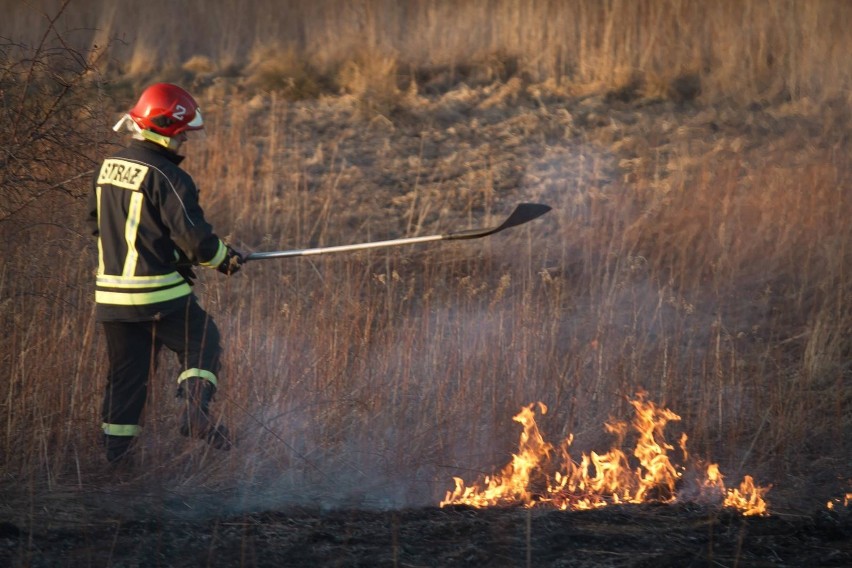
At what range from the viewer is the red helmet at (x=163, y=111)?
5.54m

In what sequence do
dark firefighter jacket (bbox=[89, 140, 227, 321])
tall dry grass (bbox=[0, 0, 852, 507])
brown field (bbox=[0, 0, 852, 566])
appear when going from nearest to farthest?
brown field (bbox=[0, 0, 852, 566]) → dark firefighter jacket (bbox=[89, 140, 227, 321]) → tall dry grass (bbox=[0, 0, 852, 507])

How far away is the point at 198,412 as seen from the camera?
18.1 feet

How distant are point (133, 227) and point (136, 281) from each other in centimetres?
25

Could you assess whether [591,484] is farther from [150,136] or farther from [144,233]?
[150,136]

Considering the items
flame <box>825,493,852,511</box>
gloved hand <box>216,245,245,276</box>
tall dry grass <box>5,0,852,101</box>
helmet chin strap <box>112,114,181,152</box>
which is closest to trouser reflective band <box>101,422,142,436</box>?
gloved hand <box>216,245,245,276</box>

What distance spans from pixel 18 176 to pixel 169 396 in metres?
1.45

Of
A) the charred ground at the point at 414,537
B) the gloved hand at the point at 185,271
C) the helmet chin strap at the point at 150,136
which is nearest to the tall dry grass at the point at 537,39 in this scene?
the helmet chin strap at the point at 150,136

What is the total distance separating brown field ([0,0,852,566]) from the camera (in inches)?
202

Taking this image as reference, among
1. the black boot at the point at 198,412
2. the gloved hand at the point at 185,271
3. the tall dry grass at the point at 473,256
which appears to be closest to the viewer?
the black boot at the point at 198,412

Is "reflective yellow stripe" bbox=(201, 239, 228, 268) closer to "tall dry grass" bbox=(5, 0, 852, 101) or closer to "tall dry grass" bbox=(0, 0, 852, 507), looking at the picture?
"tall dry grass" bbox=(0, 0, 852, 507)

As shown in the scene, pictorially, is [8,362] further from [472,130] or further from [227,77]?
[227,77]

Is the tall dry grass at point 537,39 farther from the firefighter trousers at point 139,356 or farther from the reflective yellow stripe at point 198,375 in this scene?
the reflective yellow stripe at point 198,375

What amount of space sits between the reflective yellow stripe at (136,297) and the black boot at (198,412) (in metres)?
0.41

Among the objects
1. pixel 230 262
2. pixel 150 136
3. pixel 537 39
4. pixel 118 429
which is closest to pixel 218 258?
pixel 230 262
